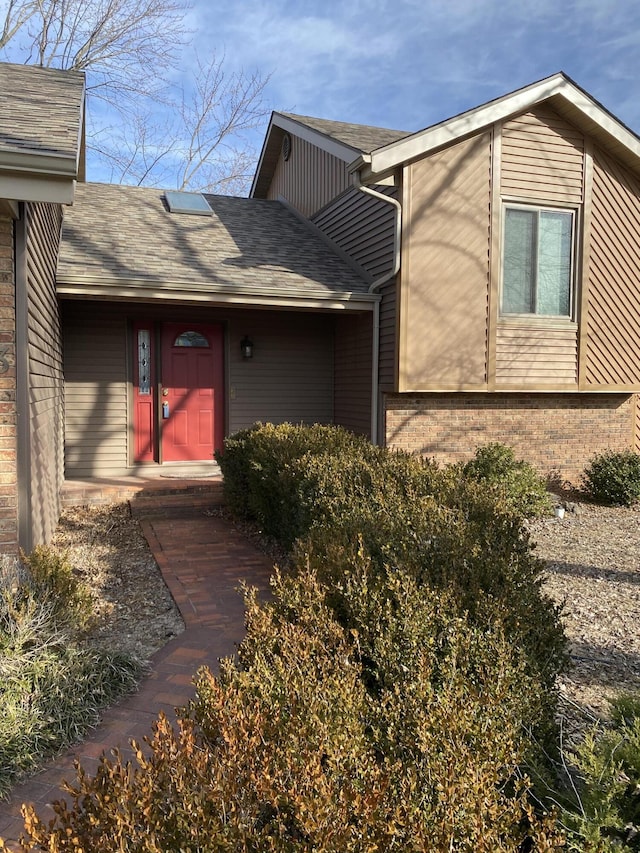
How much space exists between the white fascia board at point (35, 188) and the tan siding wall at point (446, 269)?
16.3 ft

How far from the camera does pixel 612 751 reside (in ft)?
6.07

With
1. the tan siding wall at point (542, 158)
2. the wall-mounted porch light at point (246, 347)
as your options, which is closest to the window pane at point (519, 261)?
the tan siding wall at point (542, 158)

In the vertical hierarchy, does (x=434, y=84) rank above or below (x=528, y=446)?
above

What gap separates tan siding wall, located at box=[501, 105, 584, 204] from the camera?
843cm

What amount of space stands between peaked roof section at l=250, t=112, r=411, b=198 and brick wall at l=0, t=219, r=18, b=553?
204 inches

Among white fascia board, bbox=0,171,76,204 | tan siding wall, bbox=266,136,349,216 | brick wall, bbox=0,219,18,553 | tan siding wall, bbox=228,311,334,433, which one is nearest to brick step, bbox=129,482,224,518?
tan siding wall, bbox=228,311,334,433

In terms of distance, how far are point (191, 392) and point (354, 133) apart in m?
5.24

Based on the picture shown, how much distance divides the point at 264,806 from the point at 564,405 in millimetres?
8580

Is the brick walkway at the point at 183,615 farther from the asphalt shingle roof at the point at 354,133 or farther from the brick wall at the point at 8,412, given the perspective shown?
the asphalt shingle roof at the point at 354,133

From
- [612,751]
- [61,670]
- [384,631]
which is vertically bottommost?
[61,670]

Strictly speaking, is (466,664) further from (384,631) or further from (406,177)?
(406,177)

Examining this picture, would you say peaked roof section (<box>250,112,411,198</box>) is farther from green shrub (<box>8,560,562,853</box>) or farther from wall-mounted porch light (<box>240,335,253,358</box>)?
green shrub (<box>8,560,562,853</box>)

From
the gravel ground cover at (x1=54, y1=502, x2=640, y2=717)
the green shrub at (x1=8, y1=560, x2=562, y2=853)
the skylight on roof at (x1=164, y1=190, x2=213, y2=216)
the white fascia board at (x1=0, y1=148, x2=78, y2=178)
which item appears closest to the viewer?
the green shrub at (x1=8, y1=560, x2=562, y2=853)

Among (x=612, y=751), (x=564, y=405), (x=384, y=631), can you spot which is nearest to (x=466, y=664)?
(x=384, y=631)
